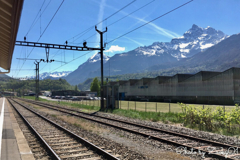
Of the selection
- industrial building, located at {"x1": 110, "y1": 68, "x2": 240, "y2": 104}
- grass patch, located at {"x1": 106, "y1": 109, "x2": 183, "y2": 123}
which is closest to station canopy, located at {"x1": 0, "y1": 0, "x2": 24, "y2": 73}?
grass patch, located at {"x1": 106, "y1": 109, "x2": 183, "y2": 123}

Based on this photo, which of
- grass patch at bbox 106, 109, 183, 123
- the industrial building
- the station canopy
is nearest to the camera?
the station canopy

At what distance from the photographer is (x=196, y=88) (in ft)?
189

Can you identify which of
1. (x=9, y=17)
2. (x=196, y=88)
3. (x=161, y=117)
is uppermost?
(x=9, y=17)

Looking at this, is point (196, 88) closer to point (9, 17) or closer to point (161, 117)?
point (161, 117)

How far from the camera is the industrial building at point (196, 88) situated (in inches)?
1976

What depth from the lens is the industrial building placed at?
5019cm

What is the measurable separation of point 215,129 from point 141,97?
204ft

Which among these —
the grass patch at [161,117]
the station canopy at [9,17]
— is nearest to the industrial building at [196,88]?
the grass patch at [161,117]

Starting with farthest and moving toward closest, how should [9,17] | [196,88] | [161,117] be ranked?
1. [196,88]
2. [161,117]
3. [9,17]

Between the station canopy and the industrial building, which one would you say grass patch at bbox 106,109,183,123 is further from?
the industrial building

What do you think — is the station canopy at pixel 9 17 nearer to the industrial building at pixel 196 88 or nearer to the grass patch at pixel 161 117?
the grass patch at pixel 161 117

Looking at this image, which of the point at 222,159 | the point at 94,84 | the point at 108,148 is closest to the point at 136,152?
the point at 108,148

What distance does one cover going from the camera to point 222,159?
8.05m

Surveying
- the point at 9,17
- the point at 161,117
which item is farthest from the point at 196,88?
the point at 9,17
